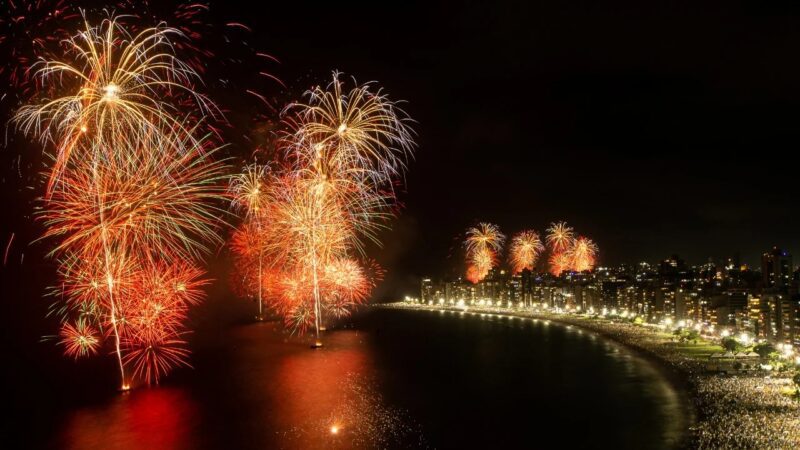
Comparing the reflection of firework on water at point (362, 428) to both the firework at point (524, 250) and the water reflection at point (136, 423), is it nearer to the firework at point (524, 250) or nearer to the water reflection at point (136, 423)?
the water reflection at point (136, 423)

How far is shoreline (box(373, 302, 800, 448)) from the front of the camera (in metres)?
21.4

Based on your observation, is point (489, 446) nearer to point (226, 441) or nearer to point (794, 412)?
point (226, 441)

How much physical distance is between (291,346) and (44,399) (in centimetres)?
1710

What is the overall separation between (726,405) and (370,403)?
14.4 m

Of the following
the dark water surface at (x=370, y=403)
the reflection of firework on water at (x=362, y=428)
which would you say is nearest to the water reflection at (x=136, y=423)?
the dark water surface at (x=370, y=403)

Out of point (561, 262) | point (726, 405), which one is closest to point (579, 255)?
point (561, 262)

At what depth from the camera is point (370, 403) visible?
27.4 metres

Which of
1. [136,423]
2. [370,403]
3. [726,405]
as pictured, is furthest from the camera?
[370,403]

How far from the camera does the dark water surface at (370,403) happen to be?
892 inches

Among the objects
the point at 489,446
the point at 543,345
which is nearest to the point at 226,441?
the point at 489,446

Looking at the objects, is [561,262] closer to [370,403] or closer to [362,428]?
[370,403]

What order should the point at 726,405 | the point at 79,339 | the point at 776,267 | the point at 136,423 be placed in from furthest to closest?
the point at 776,267
the point at 79,339
the point at 726,405
the point at 136,423

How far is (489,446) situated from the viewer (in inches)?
861

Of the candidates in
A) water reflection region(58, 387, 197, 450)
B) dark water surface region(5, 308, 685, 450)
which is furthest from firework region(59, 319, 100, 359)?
water reflection region(58, 387, 197, 450)
